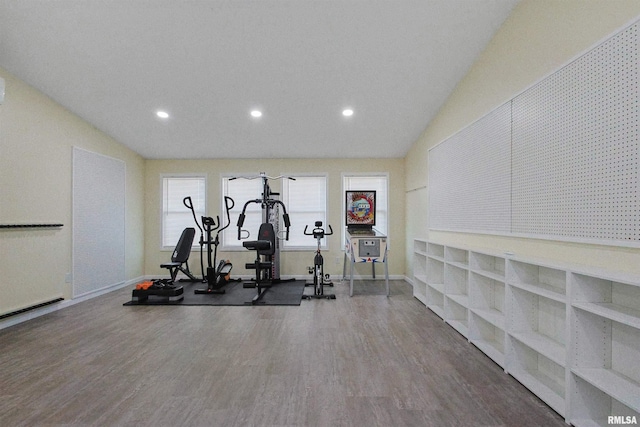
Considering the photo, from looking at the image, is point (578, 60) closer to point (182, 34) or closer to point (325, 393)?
Answer: point (325, 393)

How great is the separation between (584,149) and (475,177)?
1492 millimetres

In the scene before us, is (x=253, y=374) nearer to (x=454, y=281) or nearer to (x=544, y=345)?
(x=544, y=345)

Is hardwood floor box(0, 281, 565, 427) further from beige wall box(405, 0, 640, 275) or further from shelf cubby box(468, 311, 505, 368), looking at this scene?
beige wall box(405, 0, 640, 275)

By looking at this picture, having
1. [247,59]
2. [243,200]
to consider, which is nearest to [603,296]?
[247,59]

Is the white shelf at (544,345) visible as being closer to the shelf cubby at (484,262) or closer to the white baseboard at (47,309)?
the shelf cubby at (484,262)

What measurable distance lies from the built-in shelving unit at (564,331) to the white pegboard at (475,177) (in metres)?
0.53

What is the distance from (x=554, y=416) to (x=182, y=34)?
4.75m

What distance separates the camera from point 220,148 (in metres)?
6.05

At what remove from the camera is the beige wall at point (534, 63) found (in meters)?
1.95

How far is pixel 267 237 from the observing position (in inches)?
223

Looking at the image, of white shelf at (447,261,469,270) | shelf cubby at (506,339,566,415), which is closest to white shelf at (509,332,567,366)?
shelf cubby at (506,339,566,415)

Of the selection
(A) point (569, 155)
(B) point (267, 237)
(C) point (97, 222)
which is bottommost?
(B) point (267, 237)

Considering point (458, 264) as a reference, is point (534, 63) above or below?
above

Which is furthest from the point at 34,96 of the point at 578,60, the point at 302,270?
the point at 578,60
